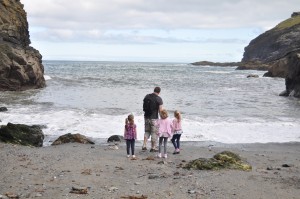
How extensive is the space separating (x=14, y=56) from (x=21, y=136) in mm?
27174

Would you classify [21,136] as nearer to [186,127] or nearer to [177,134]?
[177,134]

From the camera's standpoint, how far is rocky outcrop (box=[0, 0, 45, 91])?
39.3 m

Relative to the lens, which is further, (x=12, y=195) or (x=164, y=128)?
(x=164, y=128)

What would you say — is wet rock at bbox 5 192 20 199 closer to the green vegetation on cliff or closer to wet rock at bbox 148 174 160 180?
wet rock at bbox 148 174 160 180

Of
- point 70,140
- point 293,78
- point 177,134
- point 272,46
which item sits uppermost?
point 272,46

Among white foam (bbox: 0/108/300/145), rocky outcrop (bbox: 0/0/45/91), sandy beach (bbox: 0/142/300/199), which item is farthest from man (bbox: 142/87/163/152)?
rocky outcrop (bbox: 0/0/45/91)

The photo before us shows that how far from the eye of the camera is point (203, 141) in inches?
655

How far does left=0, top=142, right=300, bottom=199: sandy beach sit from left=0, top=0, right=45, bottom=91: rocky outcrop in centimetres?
2724

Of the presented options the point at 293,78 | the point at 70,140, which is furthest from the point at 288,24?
the point at 70,140

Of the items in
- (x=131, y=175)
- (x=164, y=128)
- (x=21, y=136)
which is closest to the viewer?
(x=131, y=175)

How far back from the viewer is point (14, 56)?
132 feet

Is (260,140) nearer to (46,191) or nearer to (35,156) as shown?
(35,156)

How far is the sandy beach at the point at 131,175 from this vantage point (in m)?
8.50

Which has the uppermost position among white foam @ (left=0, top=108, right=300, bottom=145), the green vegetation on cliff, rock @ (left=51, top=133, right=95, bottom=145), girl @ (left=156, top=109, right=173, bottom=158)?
the green vegetation on cliff
